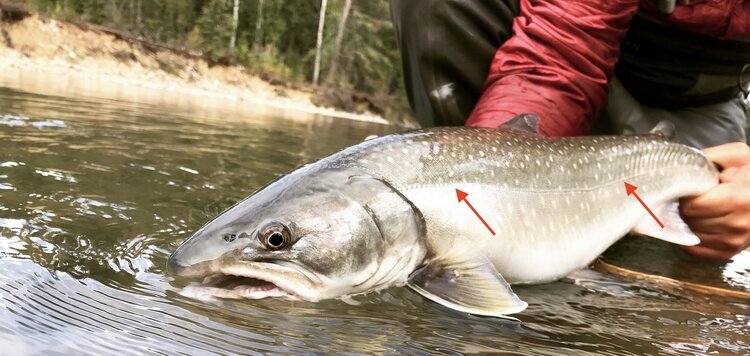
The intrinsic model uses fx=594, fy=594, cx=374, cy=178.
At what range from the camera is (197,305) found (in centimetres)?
142

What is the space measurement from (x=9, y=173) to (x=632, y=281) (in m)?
2.61

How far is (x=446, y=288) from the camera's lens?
64.5 inches

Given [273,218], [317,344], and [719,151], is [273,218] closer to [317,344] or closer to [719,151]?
[317,344]

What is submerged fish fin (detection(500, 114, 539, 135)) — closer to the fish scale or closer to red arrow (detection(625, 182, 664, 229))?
the fish scale

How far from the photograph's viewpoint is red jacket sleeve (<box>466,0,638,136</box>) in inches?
103

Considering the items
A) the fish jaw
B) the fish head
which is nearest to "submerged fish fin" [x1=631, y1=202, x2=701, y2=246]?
the fish head

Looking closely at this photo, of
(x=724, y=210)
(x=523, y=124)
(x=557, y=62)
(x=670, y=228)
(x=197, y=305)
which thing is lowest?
(x=197, y=305)

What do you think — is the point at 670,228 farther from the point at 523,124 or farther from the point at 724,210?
the point at 523,124

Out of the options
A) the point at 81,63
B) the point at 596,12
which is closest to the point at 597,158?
the point at 596,12

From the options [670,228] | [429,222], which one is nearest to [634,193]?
[670,228]

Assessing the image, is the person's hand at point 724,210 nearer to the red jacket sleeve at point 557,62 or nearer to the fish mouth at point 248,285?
the red jacket sleeve at point 557,62

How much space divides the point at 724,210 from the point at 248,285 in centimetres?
185

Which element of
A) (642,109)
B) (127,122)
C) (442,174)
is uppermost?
(642,109)

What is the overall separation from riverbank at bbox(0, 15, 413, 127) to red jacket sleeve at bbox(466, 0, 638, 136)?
1533 centimetres
